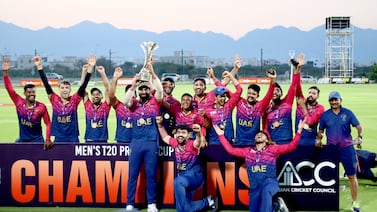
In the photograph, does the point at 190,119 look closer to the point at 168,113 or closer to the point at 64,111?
the point at 168,113

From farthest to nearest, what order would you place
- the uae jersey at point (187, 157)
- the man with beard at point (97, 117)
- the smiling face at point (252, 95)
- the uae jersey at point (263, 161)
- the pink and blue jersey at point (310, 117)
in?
the man with beard at point (97, 117) < the pink and blue jersey at point (310, 117) < the smiling face at point (252, 95) < the uae jersey at point (187, 157) < the uae jersey at point (263, 161)

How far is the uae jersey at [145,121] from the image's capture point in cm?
856

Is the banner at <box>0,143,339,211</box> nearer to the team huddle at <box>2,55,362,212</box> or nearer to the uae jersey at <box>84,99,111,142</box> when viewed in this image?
the team huddle at <box>2,55,362,212</box>

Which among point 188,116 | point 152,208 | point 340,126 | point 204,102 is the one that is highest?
point 204,102

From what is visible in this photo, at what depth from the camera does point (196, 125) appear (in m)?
8.02

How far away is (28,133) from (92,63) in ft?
5.61

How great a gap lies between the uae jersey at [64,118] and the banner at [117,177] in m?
1.02

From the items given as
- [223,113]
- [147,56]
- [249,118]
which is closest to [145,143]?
[147,56]

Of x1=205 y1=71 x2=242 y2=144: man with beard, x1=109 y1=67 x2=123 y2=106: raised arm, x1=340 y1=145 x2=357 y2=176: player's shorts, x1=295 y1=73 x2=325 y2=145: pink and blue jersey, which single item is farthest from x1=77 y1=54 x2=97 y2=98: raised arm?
x1=340 y1=145 x2=357 y2=176: player's shorts

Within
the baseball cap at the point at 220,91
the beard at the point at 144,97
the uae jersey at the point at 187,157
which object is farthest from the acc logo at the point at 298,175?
the beard at the point at 144,97

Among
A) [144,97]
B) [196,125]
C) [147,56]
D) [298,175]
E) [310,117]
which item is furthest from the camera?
[310,117]

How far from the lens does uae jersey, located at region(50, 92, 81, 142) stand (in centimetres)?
981

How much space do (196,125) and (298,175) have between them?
1902 millimetres

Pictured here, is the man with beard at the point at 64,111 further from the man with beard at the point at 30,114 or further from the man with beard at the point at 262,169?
the man with beard at the point at 262,169
